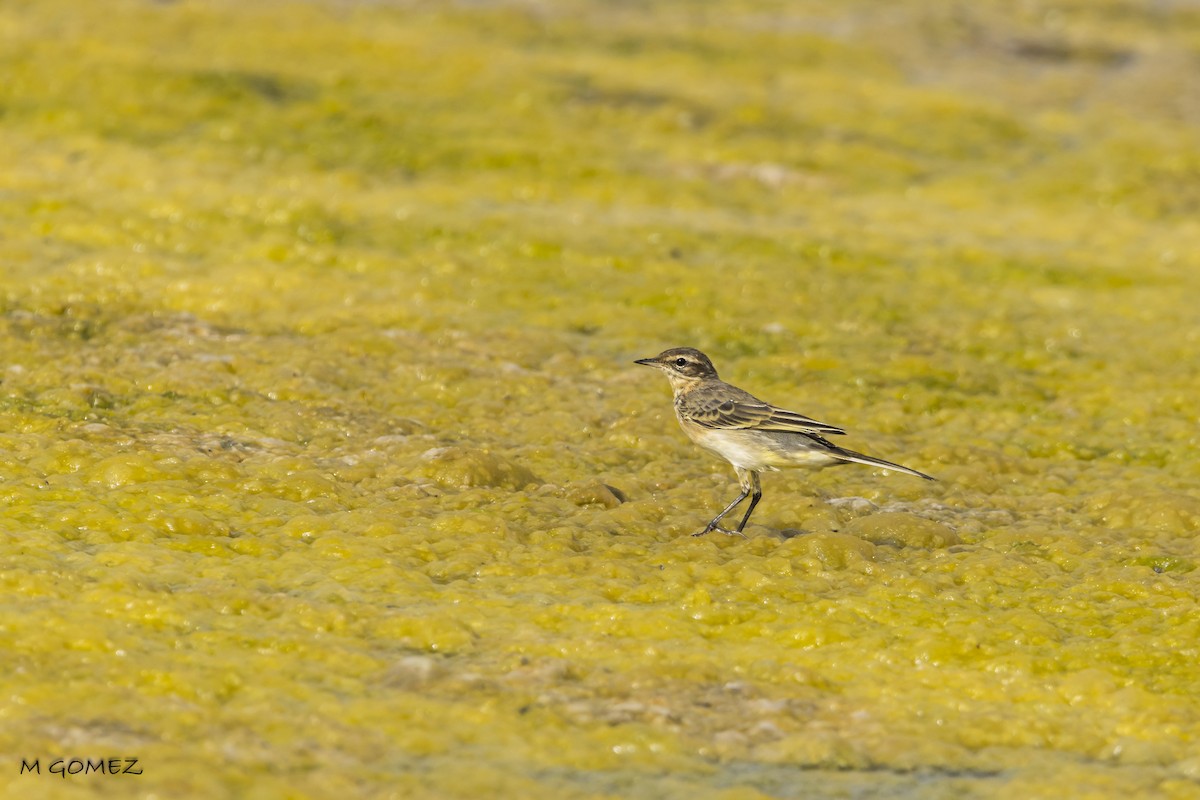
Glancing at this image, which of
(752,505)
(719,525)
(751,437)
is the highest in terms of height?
(751,437)

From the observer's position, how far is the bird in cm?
1038

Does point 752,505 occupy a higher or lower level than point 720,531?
higher

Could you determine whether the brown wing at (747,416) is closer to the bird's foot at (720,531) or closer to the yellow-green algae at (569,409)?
the yellow-green algae at (569,409)

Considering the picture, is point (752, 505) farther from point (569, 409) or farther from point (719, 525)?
point (569, 409)

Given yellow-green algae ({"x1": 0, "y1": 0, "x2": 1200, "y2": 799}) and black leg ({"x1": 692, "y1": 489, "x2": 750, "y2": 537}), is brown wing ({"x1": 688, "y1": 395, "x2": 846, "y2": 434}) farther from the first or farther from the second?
yellow-green algae ({"x1": 0, "y1": 0, "x2": 1200, "y2": 799})

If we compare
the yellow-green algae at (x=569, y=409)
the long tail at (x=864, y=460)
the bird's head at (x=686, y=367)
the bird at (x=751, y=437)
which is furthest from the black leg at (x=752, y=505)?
the bird's head at (x=686, y=367)

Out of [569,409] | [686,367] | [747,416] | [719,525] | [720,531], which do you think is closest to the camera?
[720,531]

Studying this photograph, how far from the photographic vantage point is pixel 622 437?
12219 millimetres

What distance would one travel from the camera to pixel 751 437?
10547 millimetres

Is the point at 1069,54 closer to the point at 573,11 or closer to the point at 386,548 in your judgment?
the point at 573,11

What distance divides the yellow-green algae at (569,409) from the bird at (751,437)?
17.6 inches

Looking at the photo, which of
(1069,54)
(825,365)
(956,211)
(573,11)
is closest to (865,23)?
(1069,54)

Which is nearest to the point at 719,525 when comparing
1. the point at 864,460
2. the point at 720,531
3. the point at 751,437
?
the point at 720,531

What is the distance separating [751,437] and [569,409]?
253 centimetres
